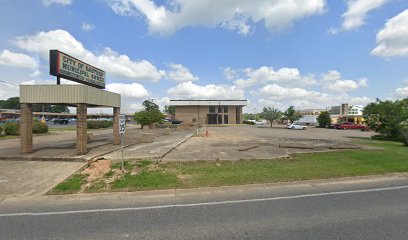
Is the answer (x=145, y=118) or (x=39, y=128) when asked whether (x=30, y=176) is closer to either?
(x=39, y=128)

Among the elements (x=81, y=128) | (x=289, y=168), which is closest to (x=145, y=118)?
(x=81, y=128)

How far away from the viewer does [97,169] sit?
10.7 meters

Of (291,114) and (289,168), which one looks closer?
(289,168)

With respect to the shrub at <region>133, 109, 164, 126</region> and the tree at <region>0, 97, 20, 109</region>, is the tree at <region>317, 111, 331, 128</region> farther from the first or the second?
the tree at <region>0, 97, 20, 109</region>

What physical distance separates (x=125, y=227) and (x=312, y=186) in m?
6.16

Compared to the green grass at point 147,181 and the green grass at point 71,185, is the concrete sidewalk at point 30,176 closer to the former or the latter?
the green grass at point 71,185

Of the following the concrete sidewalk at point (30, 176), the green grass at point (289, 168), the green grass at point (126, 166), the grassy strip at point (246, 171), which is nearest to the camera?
the concrete sidewalk at point (30, 176)

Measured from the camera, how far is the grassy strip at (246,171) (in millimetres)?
9039

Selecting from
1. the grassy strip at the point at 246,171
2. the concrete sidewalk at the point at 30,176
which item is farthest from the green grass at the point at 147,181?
the concrete sidewalk at the point at 30,176

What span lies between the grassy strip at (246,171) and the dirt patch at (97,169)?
1.12 ft

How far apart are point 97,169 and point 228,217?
6.91 m

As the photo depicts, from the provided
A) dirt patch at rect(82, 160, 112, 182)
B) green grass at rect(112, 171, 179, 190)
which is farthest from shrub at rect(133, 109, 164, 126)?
green grass at rect(112, 171, 179, 190)

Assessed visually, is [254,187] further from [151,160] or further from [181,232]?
[151,160]

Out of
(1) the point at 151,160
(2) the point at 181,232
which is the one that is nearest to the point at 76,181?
(1) the point at 151,160
